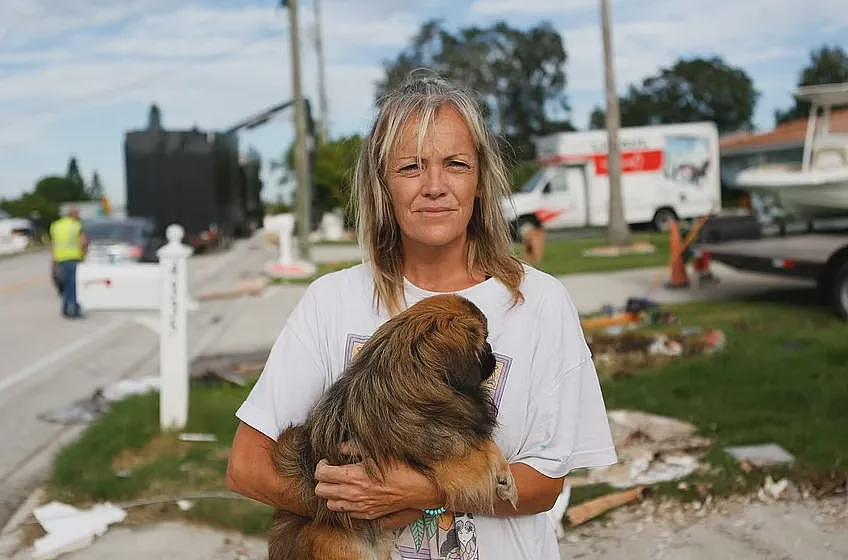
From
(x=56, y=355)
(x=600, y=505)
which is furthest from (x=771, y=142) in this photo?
(x=600, y=505)

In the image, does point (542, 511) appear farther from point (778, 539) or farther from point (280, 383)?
point (778, 539)

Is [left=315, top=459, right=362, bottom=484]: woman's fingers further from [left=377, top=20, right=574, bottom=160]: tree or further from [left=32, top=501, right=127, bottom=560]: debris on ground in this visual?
[left=377, top=20, right=574, bottom=160]: tree

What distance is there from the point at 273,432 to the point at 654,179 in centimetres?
3417

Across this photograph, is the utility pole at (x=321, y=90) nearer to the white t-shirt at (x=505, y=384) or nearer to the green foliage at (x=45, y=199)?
the green foliage at (x=45, y=199)

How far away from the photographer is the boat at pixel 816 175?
17.1 metres

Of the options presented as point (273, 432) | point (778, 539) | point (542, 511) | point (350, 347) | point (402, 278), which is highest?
point (402, 278)

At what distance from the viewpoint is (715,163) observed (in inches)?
1404

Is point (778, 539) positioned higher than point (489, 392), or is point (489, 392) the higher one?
point (489, 392)

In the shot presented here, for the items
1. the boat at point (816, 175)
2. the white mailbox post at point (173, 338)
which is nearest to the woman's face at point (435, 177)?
the white mailbox post at point (173, 338)

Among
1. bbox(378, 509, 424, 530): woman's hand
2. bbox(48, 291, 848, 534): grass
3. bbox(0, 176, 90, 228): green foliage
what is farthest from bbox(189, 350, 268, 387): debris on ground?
bbox(0, 176, 90, 228): green foliage

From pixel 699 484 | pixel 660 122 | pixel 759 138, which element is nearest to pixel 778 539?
pixel 699 484

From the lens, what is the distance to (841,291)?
1175 centimetres

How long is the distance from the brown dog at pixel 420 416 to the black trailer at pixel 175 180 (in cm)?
3315

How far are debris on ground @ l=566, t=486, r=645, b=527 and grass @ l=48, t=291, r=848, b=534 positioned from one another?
0.14 metres
